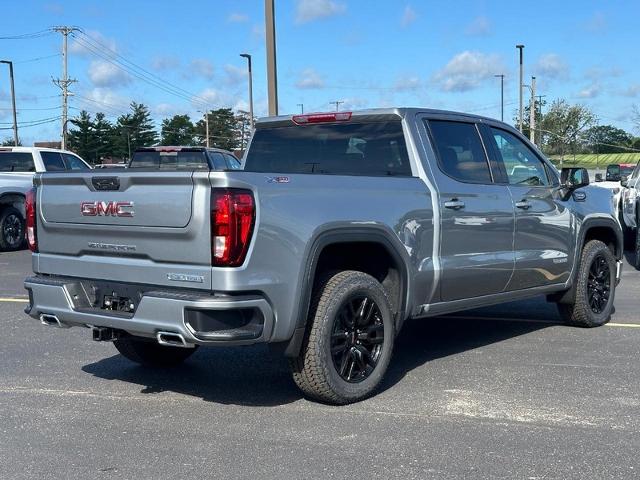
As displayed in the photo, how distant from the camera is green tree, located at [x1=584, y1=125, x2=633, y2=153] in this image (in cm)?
7262

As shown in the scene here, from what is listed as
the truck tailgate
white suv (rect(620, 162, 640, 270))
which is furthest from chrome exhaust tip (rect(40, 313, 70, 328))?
white suv (rect(620, 162, 640, 270))

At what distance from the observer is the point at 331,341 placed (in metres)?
5.02

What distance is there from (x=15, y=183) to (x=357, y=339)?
1227cm

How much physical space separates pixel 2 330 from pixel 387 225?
4.45 meters

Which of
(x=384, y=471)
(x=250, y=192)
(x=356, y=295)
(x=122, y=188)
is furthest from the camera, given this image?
→ (x=356, y=295)

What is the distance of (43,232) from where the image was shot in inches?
211

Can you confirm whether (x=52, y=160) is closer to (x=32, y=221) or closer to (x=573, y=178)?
(x=32, y=221)

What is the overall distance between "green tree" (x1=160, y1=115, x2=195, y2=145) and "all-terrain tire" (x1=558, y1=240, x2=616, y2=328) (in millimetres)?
65541

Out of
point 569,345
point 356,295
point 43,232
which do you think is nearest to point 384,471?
point 356,295

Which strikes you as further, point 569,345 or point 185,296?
point 569,345

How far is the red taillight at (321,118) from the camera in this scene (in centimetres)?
622

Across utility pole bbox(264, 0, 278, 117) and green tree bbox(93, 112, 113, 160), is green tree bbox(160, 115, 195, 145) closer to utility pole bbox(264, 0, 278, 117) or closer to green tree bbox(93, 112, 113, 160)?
green tree bbox(93, 112, 113, 160)

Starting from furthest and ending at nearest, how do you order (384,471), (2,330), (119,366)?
(2,330) < (119,366) < (384,471)

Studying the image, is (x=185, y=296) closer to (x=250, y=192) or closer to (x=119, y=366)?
(x=250, y=192)
